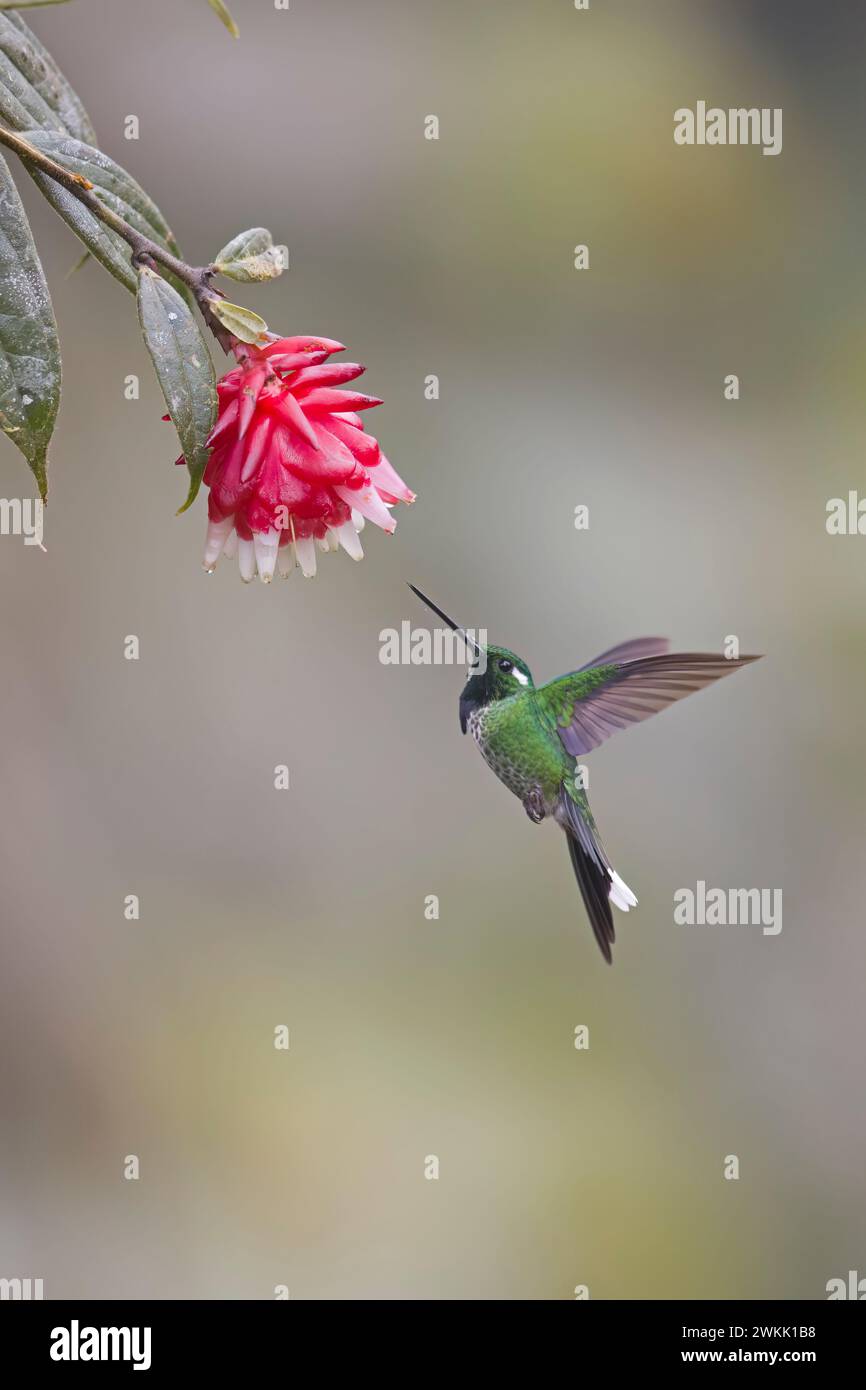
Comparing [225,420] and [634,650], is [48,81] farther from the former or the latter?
[634,650]

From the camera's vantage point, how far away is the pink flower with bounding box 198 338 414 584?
23.8 inches

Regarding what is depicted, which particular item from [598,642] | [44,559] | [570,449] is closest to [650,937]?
[598,642]

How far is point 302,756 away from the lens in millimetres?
2451

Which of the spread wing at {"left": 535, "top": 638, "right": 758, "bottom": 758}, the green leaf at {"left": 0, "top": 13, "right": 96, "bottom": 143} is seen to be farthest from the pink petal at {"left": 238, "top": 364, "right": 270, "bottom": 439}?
the spread wing at {"left": 535, "top": 638, "right": 758, "bottom": 758}

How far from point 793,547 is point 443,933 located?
→ 1.10m

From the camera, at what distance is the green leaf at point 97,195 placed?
57 cm

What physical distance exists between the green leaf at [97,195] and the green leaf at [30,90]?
54 millimetres

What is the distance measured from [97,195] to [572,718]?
555 millimetres

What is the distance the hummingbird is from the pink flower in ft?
0.73

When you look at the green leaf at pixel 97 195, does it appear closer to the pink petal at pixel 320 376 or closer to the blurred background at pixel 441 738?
the pink petal at pixel 320 376
